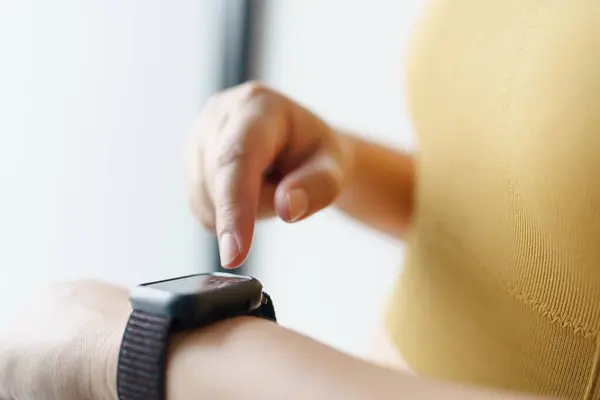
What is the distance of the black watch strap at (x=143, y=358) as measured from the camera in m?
0.34

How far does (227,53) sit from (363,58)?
1.02 ft

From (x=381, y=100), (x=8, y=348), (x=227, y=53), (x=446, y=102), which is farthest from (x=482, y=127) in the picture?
(x=227, y=53)

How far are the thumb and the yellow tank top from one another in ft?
0.32

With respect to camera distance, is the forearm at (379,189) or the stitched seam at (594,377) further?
the forearm at (379,189)

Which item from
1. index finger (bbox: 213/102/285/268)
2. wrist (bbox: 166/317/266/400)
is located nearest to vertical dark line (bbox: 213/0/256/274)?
index finger (bbox: 213/102/285/268)

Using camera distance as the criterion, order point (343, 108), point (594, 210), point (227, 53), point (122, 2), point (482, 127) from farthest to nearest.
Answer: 1. point (227, 53)
2. point (343, 108)
3. point (122, 2)
4. point (482, 127)
5. point (594, 210)

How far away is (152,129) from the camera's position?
4.18ft

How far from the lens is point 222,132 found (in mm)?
545

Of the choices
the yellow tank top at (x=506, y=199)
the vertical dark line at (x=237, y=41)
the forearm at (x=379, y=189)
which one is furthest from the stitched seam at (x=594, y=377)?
the vertical dark line at (x=237, y=41)

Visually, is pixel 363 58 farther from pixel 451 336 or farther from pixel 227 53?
pixel 451 336

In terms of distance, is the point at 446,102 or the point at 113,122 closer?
the point at 446,102

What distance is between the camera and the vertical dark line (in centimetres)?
137

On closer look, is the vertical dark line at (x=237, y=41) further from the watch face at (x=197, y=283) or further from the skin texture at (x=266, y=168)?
the watch face at (x=197, y=283)

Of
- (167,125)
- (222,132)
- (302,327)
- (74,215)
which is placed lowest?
(302,327)
